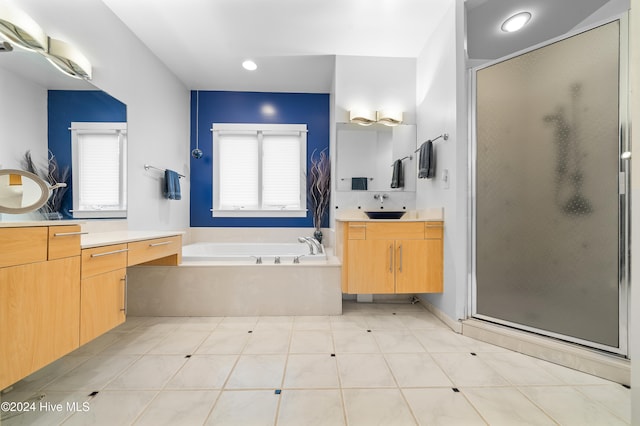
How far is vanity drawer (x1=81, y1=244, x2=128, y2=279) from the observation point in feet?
4.53

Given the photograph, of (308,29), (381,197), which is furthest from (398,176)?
(308,29)

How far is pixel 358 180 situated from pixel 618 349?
A: 2.23 metres

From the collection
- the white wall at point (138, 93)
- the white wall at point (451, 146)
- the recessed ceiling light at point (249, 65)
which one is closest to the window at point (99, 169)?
the white wall at point (138, 93)

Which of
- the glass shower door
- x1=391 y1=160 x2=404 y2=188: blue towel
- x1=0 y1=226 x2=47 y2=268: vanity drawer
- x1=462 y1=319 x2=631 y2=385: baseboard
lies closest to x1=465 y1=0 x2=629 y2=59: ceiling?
the glass shower door

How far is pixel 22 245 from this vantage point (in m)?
1.08

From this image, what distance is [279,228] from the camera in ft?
11.8

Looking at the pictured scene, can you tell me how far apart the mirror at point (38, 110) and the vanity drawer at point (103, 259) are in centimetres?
55

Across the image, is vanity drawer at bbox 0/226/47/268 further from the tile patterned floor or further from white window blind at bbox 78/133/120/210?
white window blind at bbox 78/133/120/210

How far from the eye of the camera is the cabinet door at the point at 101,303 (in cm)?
137

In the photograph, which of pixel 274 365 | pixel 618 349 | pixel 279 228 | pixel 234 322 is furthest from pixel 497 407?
pixel 279 228

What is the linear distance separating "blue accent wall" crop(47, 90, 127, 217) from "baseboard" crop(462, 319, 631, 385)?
3.02 m

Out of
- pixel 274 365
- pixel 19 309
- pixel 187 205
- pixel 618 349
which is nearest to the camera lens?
pixel 19 309

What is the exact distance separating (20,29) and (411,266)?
3.02m

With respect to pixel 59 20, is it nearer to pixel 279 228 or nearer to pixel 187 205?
pixel 187 205
